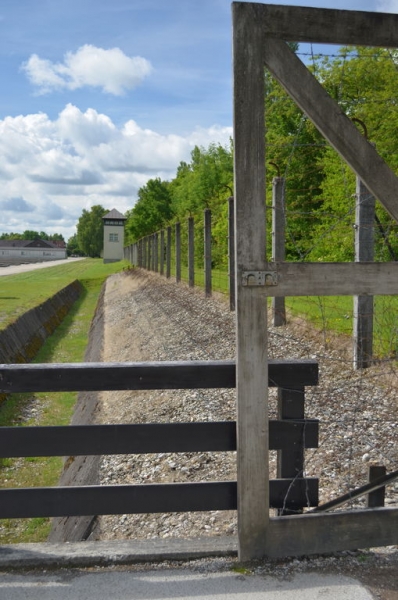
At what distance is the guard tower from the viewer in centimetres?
11400

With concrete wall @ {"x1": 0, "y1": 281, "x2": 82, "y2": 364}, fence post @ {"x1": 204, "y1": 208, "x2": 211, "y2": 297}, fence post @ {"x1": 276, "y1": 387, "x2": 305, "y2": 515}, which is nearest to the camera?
fence post @ {"x1": 276, "y1": 387, "x2": 305, "y2": 515}

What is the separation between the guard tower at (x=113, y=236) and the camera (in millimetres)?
114000

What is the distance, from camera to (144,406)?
10000mm

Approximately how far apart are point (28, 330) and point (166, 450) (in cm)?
1790

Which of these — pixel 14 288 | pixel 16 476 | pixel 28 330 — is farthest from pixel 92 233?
pixel 16 476

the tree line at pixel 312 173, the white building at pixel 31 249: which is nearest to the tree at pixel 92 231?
the white building at pixel 31 249

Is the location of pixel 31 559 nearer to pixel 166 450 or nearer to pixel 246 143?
pixel 166 450

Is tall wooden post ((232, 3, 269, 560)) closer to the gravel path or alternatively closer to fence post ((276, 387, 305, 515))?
fence post ((276, 387, 305, 515))

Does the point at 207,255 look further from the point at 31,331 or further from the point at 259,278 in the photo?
the point at 259,278

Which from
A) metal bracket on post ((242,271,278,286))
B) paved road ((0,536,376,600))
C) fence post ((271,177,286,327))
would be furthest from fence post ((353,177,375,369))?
metal bracket on post ((242,271,278,286))

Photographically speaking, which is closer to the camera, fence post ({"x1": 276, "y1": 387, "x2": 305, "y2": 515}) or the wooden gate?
the wooden gate

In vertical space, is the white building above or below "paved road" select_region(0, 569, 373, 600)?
above

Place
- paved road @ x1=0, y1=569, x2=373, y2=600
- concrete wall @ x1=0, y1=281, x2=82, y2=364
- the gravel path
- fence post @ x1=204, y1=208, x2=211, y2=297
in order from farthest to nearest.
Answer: fence post @ x1=204, y1=208, x2=211, y2=297 → concrete wall @ x1=0, y1=281, x2=82, y2=364 → the gravel path → paved road @ x1=0, y1=569, x2=373, y2=600

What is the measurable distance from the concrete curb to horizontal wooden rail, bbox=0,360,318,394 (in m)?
0.93
